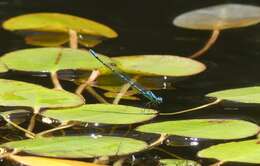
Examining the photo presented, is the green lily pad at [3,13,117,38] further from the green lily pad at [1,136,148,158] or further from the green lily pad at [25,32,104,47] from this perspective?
the green lily pad at [1,136,148,158]

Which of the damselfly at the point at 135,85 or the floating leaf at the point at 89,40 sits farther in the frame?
the floating leaf at the point at 89,40

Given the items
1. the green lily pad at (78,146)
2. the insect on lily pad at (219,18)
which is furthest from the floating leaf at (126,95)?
the insect on lily pad at (219,18)

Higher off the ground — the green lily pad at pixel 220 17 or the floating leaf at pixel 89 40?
the green lily pad at pixel 220 17

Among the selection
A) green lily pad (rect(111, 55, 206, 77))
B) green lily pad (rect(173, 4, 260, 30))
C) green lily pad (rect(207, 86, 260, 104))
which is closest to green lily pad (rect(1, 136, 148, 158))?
green lily pad (rect(207, 86, 260, 104))

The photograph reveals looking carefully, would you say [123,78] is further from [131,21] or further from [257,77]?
[131,21]

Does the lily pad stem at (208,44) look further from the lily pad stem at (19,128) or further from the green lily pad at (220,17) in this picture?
the lily pad stem at (19,128)

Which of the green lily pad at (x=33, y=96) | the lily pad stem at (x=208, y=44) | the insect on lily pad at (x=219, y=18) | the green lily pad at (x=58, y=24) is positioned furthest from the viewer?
the insect on lily pad at (x=219, y=18)

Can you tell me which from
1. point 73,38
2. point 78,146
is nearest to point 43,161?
point 78,146

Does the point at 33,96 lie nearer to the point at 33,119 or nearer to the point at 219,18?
the point at 33,119
